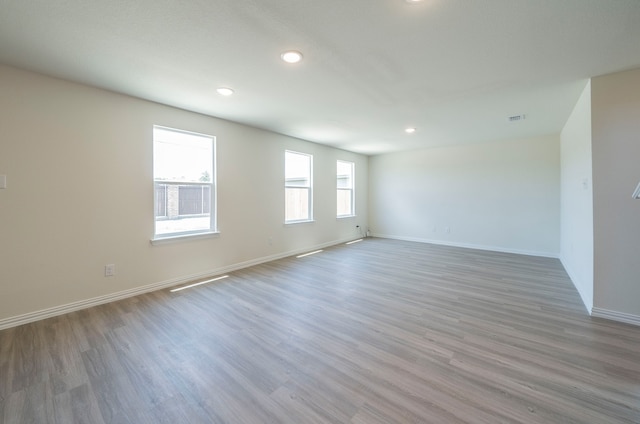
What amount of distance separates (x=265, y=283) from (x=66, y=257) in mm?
2150

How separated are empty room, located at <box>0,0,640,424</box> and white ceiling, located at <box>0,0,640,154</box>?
21mm

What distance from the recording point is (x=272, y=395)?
1555 mm

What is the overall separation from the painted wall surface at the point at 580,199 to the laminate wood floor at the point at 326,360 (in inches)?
12.8

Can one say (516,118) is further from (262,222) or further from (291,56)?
(262,222)

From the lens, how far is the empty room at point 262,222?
1.60m

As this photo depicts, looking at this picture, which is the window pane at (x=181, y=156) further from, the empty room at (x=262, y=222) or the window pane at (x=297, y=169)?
the window pane at (x=297, y=169)

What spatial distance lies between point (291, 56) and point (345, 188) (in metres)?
4.75

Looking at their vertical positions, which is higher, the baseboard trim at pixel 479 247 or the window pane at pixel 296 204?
the window pane at pixel 296 204

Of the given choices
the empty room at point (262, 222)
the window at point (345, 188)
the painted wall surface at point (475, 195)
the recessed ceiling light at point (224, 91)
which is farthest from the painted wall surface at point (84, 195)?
the painted wall surface at point (475, 195)

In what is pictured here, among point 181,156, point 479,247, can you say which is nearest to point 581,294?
point 479,247

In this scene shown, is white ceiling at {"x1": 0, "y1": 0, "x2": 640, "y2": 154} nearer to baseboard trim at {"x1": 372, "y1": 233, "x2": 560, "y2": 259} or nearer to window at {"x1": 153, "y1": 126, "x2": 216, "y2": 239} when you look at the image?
window at {"x1": 153, "y1": 126, "x2": 216, "y2": 239}

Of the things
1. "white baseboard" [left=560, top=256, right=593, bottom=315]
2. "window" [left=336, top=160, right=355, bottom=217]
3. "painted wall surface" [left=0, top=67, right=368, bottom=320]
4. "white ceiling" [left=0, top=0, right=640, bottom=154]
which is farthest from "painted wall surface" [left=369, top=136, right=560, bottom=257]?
"painted wall surface" [left=0, top=67, right=368, bottom=320]

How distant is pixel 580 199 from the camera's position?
311cm

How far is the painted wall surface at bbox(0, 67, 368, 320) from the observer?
94.3 inches
